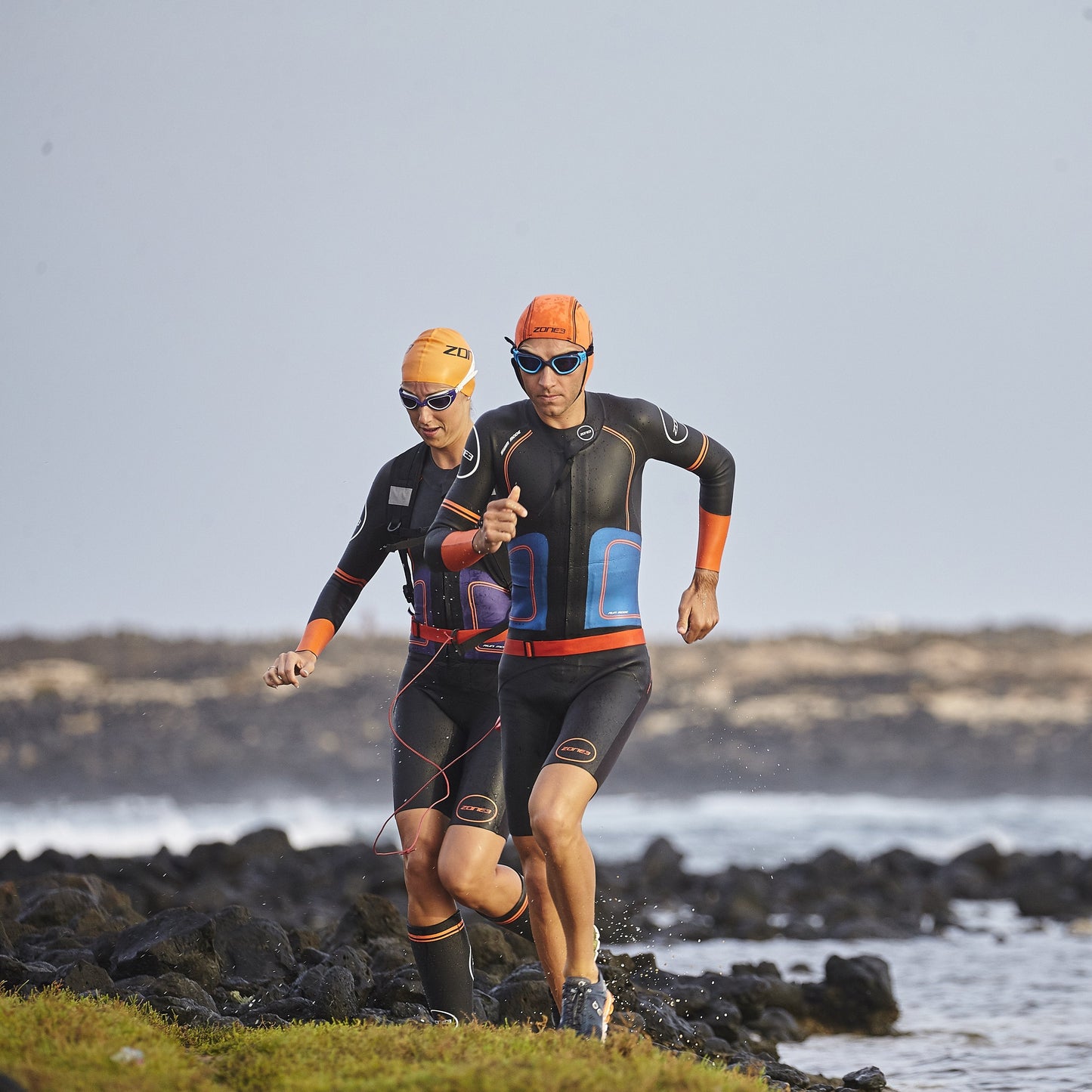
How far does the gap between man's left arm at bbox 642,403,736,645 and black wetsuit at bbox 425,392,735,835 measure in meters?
0.20

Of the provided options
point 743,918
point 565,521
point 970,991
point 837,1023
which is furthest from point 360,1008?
point 743,918

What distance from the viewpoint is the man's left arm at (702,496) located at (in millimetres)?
7062

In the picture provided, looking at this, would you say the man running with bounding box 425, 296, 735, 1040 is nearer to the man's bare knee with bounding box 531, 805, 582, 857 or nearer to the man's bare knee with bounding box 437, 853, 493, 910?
the man's bare knee with bounding box 531, 805, 582, 857

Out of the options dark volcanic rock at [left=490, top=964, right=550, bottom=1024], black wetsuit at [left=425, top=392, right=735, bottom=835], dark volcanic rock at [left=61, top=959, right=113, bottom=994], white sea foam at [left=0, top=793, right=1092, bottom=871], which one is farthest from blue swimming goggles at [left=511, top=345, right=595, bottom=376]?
white sea foam at [left=0, top=793, right=1092, bottom=871]

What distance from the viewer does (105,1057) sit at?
558cm

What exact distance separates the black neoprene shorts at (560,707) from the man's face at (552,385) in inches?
44.9

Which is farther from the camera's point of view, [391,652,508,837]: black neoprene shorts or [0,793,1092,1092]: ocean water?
[0,793,1092,1092]: ocean water

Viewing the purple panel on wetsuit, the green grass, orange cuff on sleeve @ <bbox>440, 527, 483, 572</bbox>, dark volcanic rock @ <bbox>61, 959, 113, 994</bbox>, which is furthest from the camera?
dark volcanic rock @ <bbox>61, 959, 113, 994</bbox>

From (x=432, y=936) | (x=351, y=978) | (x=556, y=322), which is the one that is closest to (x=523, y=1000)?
(x=351, y=978)

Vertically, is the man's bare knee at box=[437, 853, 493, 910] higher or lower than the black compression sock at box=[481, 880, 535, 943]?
higher

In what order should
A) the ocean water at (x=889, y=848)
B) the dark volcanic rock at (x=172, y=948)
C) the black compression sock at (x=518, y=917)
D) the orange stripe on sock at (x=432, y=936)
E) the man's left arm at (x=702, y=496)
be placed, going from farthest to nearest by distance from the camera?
1. the ocean water at (x=889, y=848)
2. the dark volcanic rock at (x=172, y=948)
3. the black compression sock at (x=518, y=917)
4. the orange stripe on sock at (x=432, y=936)
5. the man's left arm at (x=702, y=496)

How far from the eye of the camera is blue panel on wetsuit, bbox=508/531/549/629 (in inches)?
268

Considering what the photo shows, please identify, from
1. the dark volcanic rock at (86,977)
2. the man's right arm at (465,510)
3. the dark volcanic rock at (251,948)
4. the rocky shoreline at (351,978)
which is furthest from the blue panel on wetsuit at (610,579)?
the dark volcanic rock at (251,948)

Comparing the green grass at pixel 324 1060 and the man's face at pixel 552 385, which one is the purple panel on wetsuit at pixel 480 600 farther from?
the green grass at pixel 324 1060
